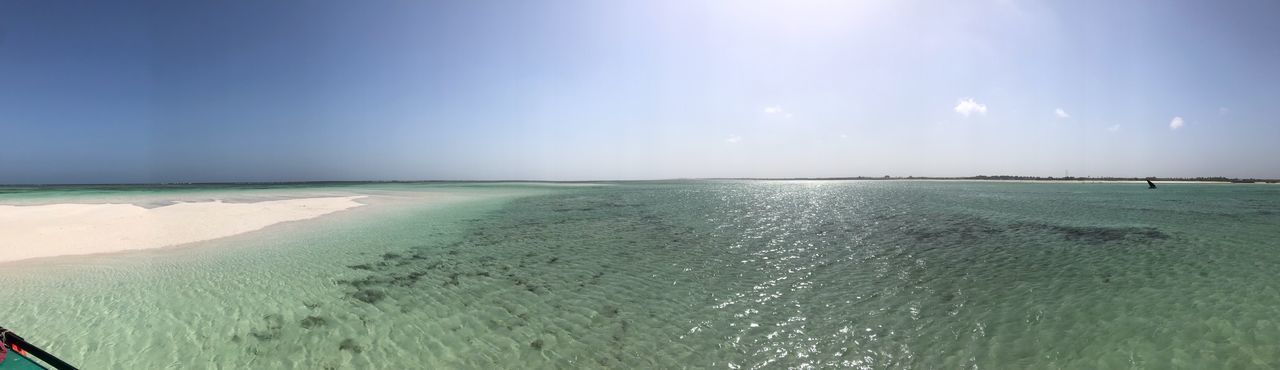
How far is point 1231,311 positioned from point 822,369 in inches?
432

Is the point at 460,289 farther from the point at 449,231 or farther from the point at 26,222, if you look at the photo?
the point at 26,222

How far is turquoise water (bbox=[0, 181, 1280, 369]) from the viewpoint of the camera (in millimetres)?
8109

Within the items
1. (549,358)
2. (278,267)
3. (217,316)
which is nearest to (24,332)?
(217,316)

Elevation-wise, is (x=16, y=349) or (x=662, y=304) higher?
(x=16, y=349)

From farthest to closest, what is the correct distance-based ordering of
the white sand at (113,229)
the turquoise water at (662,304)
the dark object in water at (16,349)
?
the white sand at (113,229) → the turquoise water at (662,304) → the dark object in water at (16,349)

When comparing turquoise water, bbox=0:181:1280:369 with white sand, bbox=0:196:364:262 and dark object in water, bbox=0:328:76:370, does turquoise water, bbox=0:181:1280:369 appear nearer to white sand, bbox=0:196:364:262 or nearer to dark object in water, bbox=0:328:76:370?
dark object in water, bbox=0:328:76:370

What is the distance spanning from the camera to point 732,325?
9.54 m

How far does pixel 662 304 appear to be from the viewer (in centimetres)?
1120

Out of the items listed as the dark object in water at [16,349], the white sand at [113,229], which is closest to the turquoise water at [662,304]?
the dark object in water at [16,349]

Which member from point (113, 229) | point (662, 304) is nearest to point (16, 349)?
point (662, 304)

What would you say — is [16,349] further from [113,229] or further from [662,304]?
[113,229]

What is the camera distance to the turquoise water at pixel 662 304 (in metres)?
8.11

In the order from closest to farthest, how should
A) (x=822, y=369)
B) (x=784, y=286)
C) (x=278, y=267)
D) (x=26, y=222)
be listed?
1. (x=822, y=369)
2. (x=784, y=286)
3. (x=278, y=267)
4. (x=26, y=222)

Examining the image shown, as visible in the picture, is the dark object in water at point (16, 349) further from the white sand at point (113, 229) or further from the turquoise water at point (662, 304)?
the white sand at point (113, 229)
